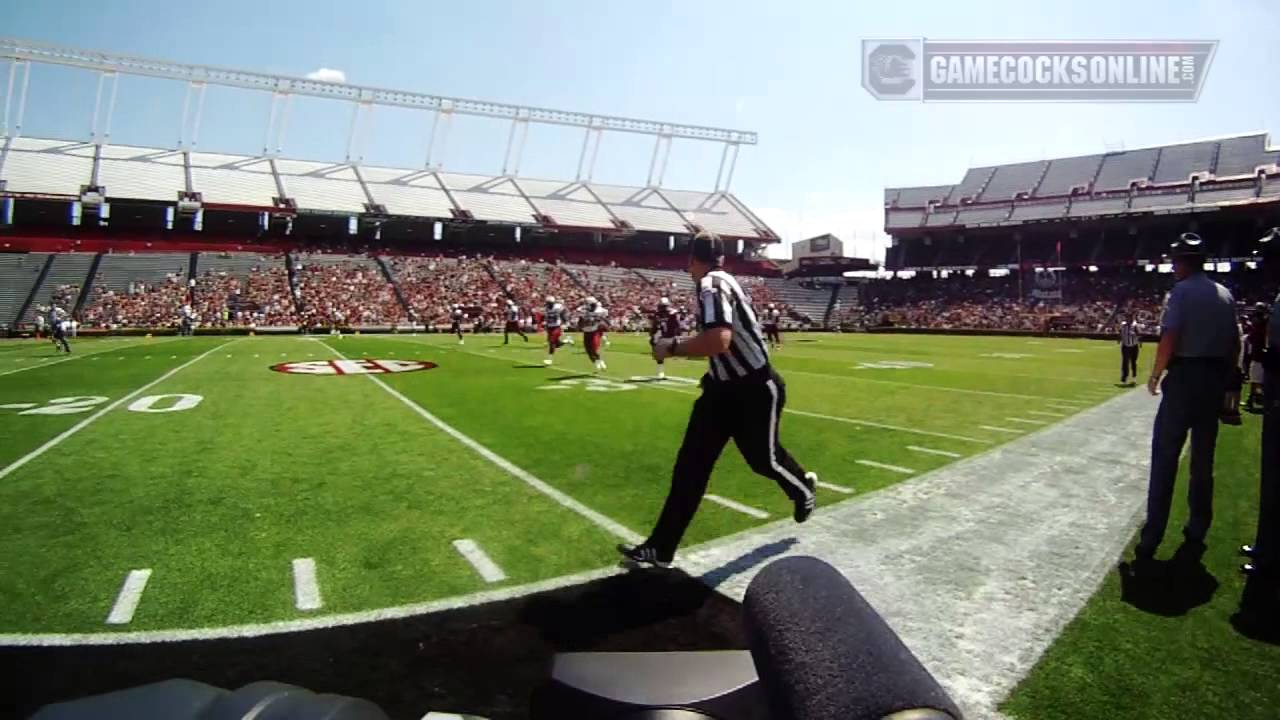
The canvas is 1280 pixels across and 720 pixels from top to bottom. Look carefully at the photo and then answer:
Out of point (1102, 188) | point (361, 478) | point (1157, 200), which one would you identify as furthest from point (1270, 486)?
point (1102, 188)

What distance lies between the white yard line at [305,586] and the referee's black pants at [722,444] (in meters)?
1.89

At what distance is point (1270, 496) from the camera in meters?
4.18

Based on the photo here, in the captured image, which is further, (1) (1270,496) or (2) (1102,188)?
(2) (1102,188)

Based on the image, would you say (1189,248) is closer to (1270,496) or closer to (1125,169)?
(1270,496)

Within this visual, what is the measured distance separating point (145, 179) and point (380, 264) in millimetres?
19126

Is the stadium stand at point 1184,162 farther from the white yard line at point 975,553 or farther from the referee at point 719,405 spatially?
the referee at point 719,405

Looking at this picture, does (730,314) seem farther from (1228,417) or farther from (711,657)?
(1228,417)

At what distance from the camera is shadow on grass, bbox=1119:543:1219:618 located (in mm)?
3699

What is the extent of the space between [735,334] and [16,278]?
53672mm

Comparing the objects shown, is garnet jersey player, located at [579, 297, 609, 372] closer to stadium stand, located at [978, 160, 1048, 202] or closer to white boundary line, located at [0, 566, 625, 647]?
white boundary line, located at [0, 566, 625, 647]

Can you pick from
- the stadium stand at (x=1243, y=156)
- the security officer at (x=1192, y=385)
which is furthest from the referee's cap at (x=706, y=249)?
the stadium stand at (x=1243, y=156)

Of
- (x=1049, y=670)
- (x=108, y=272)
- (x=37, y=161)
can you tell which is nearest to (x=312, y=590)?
(x=1049, y=670)

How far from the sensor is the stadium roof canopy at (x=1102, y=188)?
177ft

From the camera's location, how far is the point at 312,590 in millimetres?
3855
